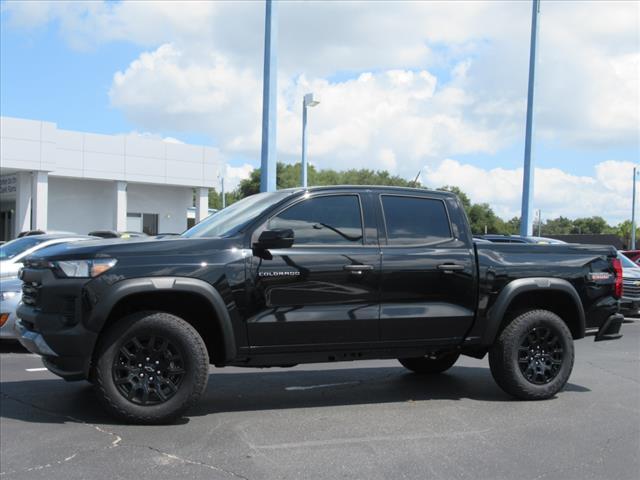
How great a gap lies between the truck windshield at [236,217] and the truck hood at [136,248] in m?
0.21

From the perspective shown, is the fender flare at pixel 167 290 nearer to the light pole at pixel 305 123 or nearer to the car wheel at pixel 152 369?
the car wheel at pixel 152 369

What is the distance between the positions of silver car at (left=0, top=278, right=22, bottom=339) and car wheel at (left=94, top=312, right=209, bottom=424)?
4.43 m

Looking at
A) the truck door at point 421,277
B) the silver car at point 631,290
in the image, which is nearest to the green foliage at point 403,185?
the silver car at point 631,290

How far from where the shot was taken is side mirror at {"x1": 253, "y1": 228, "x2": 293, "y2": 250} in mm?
5207

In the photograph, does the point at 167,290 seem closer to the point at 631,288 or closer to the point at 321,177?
the point at 631,288

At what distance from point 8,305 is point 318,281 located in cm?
545

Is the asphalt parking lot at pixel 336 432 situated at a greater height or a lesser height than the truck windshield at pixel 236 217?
lesser

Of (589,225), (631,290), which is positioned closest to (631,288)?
(631,290)

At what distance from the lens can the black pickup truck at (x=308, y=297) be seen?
201 inches

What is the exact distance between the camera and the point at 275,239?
521cm

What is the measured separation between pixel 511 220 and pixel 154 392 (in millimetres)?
113100

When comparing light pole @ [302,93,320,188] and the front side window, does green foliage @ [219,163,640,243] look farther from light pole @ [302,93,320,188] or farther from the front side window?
the front side window

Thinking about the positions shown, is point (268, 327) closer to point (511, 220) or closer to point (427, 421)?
point (427, 421)

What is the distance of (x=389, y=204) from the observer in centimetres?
611
